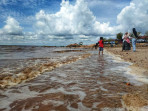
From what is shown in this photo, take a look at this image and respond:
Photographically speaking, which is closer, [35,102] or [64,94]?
[35,102]

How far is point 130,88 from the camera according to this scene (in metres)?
2.88

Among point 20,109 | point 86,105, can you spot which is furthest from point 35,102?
point 86,105

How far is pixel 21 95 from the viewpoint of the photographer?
260cm

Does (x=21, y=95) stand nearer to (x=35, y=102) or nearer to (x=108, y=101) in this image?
(x=35, y=102)

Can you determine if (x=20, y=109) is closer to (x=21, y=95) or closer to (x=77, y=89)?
(x=21, y=95)

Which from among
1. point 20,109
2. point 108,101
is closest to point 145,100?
point 108,101

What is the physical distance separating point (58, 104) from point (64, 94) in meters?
0.48

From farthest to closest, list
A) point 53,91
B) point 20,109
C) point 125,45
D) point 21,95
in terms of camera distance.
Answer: point 125,45, point 53,91, point 21,95, point 20,109

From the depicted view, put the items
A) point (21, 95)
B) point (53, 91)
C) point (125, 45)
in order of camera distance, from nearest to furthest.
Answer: point (21, 95), point (53, 91), point (125, 45)

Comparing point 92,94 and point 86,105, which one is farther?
point 92,94

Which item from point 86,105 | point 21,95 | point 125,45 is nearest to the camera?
point 86,105

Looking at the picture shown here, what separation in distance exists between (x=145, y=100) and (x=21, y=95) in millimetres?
2456

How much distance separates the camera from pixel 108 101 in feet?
7.25

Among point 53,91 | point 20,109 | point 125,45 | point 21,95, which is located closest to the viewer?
point 20,109
